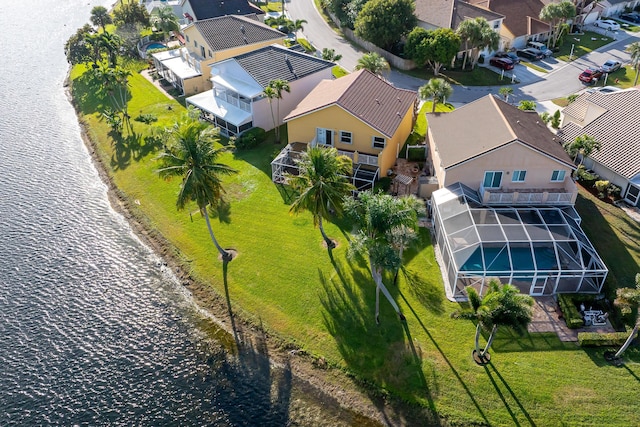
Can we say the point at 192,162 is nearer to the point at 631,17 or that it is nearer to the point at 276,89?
the point at 276,89

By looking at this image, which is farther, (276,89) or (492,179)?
(276,89)

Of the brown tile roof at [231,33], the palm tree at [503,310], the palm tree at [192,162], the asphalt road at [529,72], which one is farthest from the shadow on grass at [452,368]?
the brown tile roof at [231,33]

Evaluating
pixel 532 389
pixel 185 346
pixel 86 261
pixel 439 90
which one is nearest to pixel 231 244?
pixel 185 346

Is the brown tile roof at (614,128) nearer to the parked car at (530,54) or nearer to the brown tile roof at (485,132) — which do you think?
the brown tile roof at (485,132)

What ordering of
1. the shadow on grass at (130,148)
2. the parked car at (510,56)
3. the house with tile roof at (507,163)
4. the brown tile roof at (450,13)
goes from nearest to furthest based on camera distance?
the house with tile roof at (507,163)
the shadow on grass at (130,148)
the parked car at (510,56)
the brown tile roof at (450,13)

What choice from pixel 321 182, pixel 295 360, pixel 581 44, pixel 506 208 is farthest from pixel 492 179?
pixel 581 44

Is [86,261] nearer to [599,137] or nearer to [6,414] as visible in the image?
[6,414]

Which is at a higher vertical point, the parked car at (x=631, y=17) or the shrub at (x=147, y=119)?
the parked car at (x=631, y=17)
